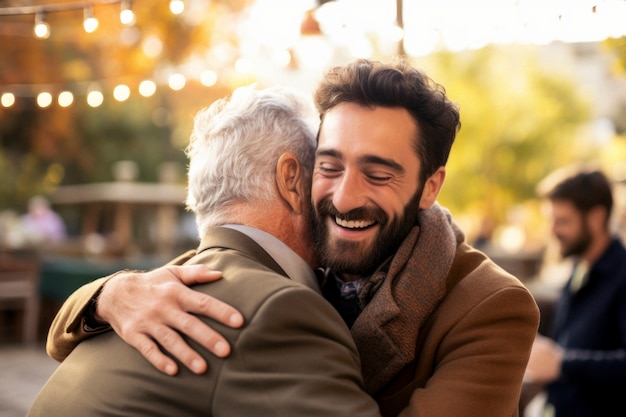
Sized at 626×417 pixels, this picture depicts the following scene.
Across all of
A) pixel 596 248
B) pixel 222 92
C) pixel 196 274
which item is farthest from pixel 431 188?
pixel 222 92

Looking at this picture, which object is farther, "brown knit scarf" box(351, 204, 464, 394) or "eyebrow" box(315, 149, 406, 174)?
"eyebrow" box(315, 149, 406, 174)

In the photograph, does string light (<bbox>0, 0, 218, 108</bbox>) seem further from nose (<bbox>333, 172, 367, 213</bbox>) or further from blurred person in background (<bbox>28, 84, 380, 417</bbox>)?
nose (<bbox>333, 172, 367, 213</bbox>)

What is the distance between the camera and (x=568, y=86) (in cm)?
3278

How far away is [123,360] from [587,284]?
3141 millimetres

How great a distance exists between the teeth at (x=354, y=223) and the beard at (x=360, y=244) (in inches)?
0.5

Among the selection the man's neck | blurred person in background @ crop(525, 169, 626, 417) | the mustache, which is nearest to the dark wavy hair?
the mustache

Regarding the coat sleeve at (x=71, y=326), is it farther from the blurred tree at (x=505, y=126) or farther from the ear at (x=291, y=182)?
the blurred tree at (x=505, y=126)

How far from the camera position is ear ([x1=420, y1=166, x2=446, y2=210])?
2.79m

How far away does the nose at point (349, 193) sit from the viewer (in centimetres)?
259

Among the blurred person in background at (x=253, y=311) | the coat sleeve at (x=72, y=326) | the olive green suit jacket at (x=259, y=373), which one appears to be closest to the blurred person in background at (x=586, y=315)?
the blurred person in background at (x=253, y=311)

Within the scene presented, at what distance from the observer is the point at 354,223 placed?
2641mm

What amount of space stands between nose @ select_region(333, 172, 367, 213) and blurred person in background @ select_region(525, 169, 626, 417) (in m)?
2.28

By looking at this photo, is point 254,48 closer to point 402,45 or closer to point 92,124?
point 402,45

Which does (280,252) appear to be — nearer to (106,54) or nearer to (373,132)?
(373,132)
